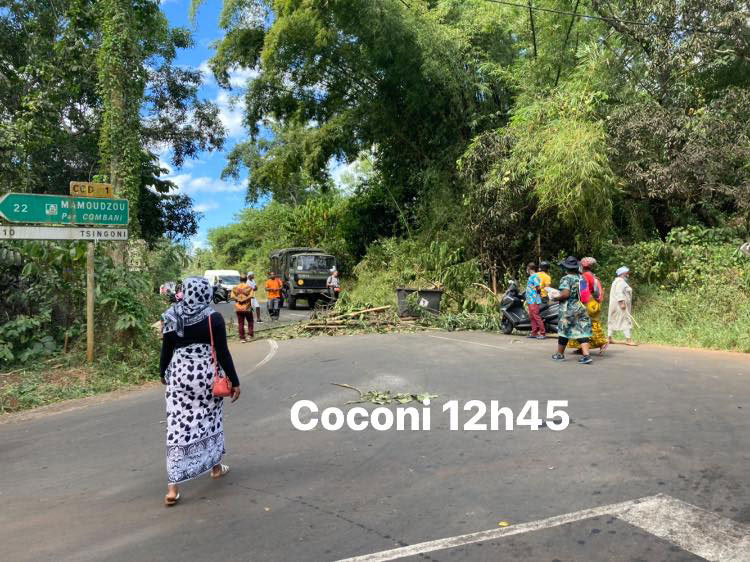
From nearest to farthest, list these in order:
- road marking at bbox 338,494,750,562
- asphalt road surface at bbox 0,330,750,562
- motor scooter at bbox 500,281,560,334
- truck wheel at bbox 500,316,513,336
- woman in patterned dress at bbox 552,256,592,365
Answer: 1. road marking at bbox 338,494,750,562
2. asphalt road surface at bbox 0,330,750,562
3. woman in patterned dress at bbox 552,256,592,365
4. motor scooter at bbox 500,281,560,334
5. truck wheel at bbox 500,316,513,336

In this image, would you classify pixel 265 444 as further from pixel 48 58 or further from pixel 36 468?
pixel 48 58

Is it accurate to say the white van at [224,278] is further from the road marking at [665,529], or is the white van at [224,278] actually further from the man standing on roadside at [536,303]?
the road marking at [665,529]

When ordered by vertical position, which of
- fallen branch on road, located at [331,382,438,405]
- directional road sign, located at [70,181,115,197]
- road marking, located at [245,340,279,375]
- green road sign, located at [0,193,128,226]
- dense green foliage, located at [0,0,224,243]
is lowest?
fallen branch on road, located at [331,382,438,405]

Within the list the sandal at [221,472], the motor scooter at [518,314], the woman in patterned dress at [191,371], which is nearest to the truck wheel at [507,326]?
the motor scooter at [518,314]

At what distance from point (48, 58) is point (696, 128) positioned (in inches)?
706

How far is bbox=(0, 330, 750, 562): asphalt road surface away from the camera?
12.6 ft

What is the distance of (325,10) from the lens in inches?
797

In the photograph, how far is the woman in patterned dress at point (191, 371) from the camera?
193 inches

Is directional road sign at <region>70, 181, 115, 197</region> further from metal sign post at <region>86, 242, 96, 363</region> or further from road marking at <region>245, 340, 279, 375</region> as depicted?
road marking at <region>245, 340, 279, 375</region>

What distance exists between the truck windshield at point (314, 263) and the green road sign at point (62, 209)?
15616 millimetres

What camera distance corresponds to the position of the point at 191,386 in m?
4.93

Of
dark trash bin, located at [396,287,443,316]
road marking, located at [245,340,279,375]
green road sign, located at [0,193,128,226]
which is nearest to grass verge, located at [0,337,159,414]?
road marking, located at [245,340,279,375]

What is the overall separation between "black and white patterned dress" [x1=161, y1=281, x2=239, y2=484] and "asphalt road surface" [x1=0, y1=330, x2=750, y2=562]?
1.18 ft

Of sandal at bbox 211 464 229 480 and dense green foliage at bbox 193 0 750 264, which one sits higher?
dense green foliage at bbox 193 0 750 264
